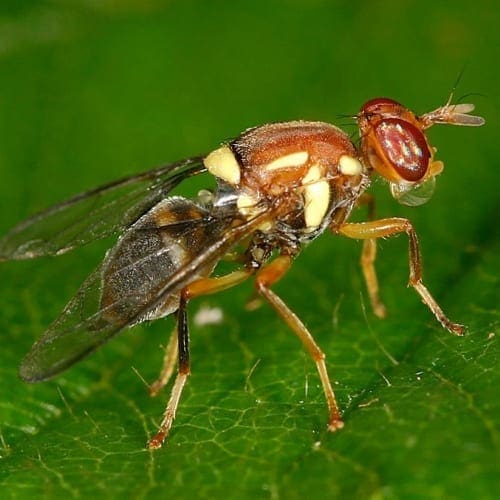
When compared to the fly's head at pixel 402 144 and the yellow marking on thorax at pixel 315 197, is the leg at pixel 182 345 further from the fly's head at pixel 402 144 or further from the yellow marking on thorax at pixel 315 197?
the fly's head at pixel 402 144

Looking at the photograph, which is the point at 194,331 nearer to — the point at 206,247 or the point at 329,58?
the point at 206,247

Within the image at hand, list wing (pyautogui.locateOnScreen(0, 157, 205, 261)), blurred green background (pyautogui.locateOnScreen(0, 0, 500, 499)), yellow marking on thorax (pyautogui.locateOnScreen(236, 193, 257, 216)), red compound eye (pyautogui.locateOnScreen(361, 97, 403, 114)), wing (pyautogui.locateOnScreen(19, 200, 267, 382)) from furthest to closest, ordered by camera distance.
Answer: wing (pyautogui.locateOnScreen(0, 157, 205, 261)) < red compound eye (pyautogui.locateOnScreen(361, 97, 403, 114)) < yellow marking on thorax (pyautogui.locateOnScreen(236, 193, 257, 216)) < wing (pyautogui.locateOnScreen(19, 200, 267, 382)) < blurred green background (pyautogui.locateOnScreen(0, 0, 500, 499))

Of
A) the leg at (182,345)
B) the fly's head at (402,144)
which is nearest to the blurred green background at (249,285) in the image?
the leg at (182,345)

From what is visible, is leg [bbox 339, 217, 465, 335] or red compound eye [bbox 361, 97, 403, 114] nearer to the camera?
leg [bbox 339, 217, 465, 335]

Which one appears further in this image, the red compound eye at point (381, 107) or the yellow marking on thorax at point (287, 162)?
the red compound eye at point (381, 107)

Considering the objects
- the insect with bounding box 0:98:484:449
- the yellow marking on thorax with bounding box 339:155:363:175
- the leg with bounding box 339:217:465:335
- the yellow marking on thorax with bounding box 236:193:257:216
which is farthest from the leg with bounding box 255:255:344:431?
the yellow marking on thorax with bounding box 339:155:363:175

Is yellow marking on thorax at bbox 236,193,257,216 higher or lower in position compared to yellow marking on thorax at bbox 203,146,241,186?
lower

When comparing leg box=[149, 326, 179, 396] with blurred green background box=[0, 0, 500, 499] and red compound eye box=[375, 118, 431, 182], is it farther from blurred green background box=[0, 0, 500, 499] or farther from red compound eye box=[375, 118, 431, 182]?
red compound eye box=[375, 118, 431, 182]
